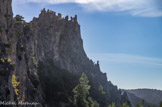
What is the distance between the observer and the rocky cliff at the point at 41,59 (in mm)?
52944

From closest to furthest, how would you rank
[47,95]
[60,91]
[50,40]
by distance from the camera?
[47,95], [60,91], [50,40]

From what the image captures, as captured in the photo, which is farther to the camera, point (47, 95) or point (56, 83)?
point (56, 83)

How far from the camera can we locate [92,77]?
183125mm

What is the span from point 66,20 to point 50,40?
34764 mm

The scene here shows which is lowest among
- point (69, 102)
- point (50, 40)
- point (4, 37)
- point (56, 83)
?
point (69, 102)

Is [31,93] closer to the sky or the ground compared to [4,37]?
closer to the ground

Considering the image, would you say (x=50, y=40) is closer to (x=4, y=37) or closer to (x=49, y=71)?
(x=49, y=71)

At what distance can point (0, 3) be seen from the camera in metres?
54.2

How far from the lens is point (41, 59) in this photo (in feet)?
413

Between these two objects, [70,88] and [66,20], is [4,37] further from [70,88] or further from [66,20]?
[66,20]

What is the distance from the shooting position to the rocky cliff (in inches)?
2084

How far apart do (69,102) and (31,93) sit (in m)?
33.5

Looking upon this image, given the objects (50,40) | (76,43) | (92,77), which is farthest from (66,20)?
(92,77)

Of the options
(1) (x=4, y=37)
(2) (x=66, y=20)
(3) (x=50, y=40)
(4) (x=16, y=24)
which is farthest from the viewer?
(2) (x=66, y=20)
